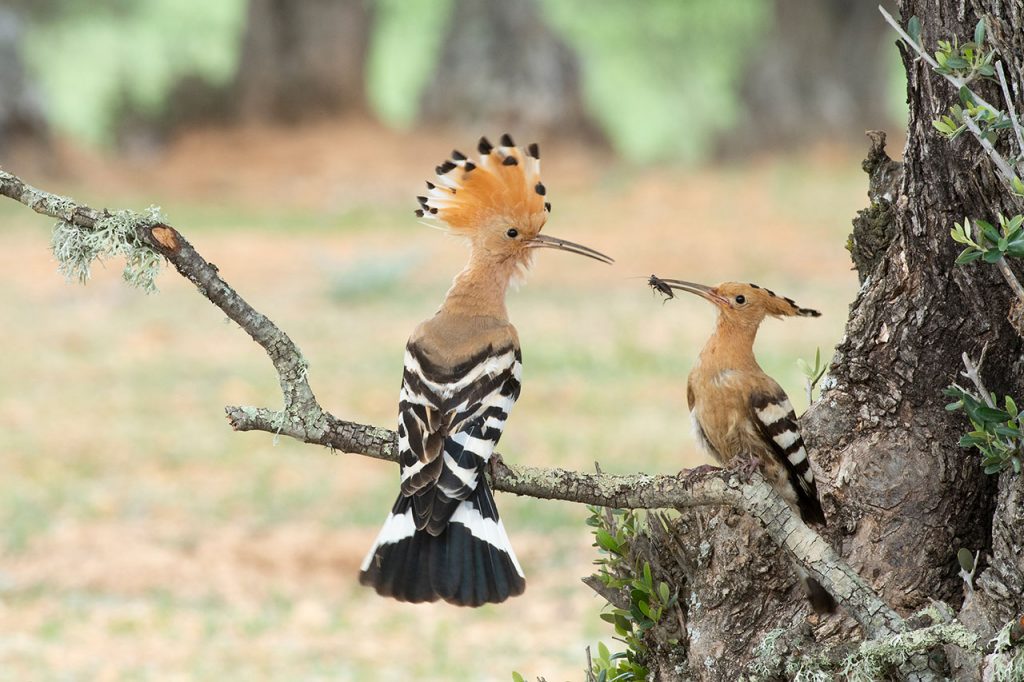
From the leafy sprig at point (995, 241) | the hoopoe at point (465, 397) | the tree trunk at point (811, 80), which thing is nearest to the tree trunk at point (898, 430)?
the leafy sprig at point (995, 241)

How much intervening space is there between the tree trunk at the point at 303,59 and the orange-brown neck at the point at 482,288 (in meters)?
15.6

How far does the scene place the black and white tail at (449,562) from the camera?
2.71 meters

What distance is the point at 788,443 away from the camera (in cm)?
259

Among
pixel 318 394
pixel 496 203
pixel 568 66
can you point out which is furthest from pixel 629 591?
pixel 568 66

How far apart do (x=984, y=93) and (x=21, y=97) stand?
15.6 meters

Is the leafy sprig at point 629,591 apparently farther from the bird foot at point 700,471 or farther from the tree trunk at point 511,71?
the tree trunk at point 511,71

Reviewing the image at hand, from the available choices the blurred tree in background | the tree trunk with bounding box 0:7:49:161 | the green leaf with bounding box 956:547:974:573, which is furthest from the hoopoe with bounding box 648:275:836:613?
the tree trunk with bounding box 0:7:49:161

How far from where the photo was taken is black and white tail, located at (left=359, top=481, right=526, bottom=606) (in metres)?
2.71

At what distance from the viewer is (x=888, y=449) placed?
2703 millimetres

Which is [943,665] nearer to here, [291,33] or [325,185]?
[325,185]

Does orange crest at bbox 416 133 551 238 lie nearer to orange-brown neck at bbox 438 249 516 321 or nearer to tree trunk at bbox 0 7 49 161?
orange-brown neck at bbox 438 249 516 321

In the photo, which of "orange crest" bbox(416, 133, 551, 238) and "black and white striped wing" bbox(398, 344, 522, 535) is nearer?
"black and white striped wing" bbox(398, 344, 522, 535)

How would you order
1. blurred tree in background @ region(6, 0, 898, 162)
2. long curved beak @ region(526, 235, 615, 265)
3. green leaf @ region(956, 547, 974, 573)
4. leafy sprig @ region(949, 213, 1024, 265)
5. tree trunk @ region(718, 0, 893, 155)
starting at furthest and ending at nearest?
1. tree trunk @ region(718, 0, 893, 155)
2. blurred tree in background @ region(6, 0, 898, 162)
3. long curved beak @ region(526, 235, 615, 265)
4. green leaf @ region(956, 547, 974, 573)
5. leafy sprig @ region(949, 213, 1024, 265)

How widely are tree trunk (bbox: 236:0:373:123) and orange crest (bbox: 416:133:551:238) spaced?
15.6 meters
